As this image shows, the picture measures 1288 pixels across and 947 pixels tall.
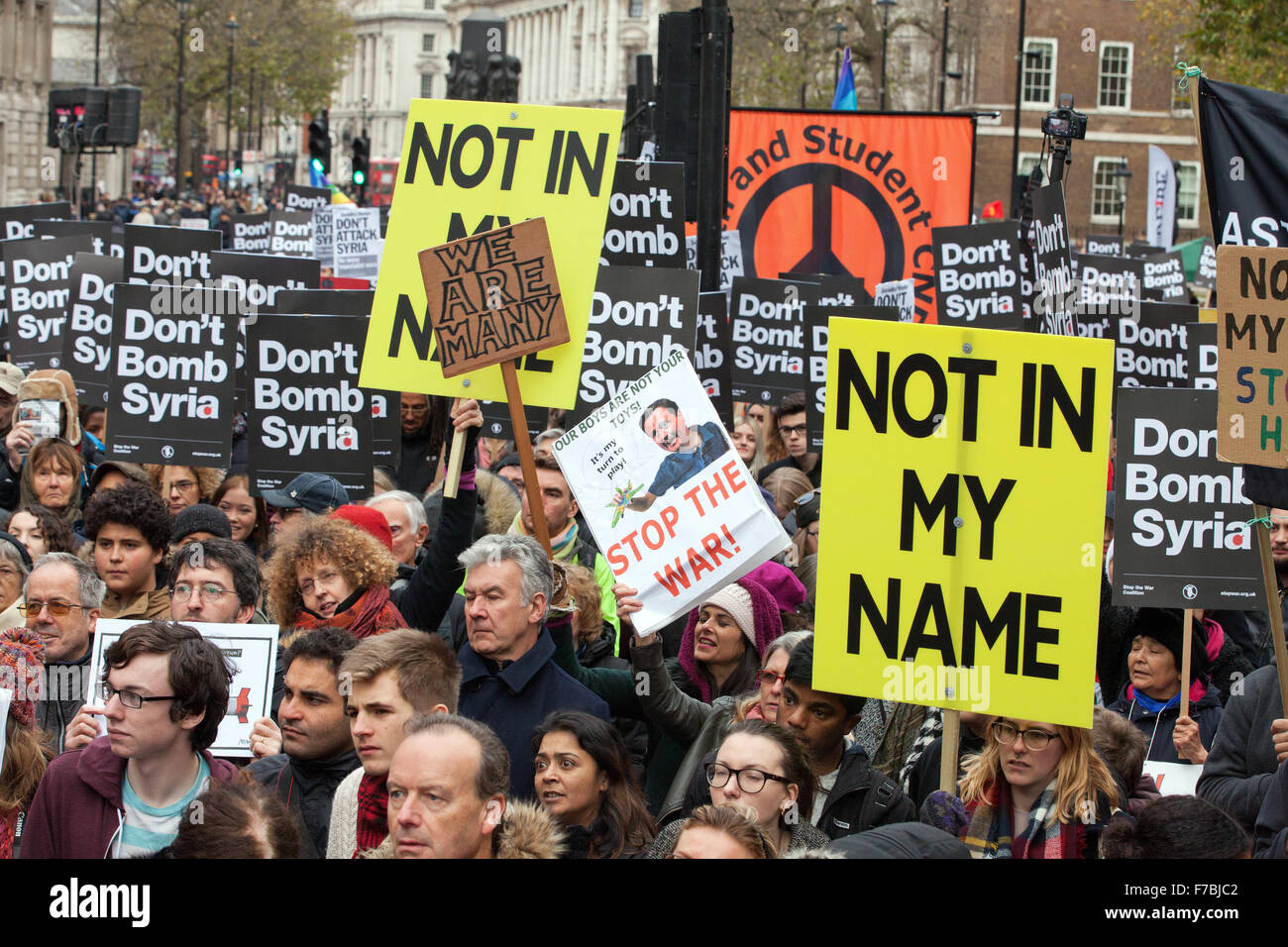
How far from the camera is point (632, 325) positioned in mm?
8109

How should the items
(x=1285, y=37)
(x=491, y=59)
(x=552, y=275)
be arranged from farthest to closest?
(x=491, y=59) → (x=1285, y=37) → (x=552, y=275)

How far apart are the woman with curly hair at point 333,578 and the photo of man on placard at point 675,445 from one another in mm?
845

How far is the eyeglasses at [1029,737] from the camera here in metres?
4.42

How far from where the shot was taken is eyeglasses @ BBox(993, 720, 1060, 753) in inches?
174

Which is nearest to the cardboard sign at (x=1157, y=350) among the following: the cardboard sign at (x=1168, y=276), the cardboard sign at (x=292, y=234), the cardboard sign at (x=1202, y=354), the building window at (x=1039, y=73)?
the cardboard sign at (x=1202, y=354)

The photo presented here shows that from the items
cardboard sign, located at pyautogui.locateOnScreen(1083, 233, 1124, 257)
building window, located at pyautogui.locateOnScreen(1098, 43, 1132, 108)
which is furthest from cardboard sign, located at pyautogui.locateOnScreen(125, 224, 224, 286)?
building window, located at pyautogui.locateOnScreen(1098, 43, 1132, 108)

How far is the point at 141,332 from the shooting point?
8430 millimetres

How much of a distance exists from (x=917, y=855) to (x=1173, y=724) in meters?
2.90

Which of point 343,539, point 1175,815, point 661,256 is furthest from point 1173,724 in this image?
point 661,256

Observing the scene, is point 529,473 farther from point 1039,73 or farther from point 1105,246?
point 1039,73

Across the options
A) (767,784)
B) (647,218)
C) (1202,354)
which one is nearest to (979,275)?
(647,218)

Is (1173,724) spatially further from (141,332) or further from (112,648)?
(141,332)

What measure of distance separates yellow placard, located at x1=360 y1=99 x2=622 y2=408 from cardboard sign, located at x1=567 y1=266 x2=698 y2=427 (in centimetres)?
146

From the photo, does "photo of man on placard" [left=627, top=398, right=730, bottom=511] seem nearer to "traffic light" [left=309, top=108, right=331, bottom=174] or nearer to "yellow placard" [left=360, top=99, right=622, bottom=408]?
"yellow placard" [left=360, top=99, right=622, bottom=408]
